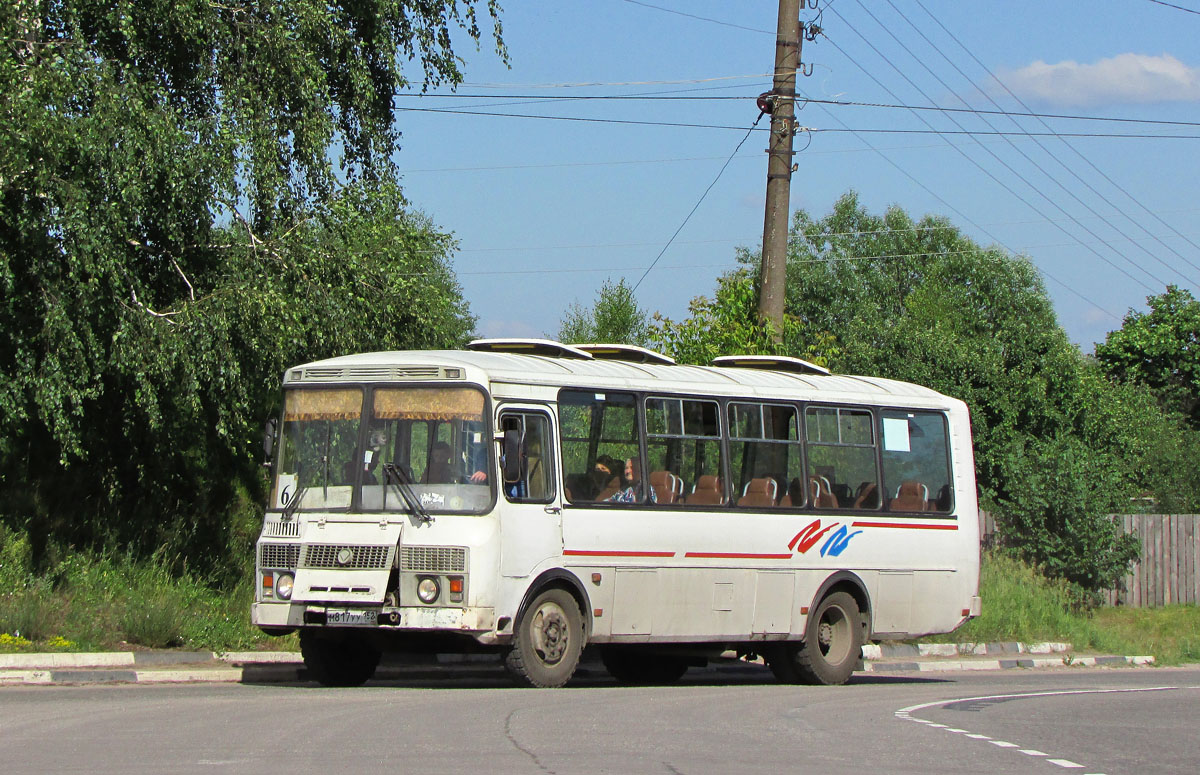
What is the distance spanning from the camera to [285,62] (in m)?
17.3

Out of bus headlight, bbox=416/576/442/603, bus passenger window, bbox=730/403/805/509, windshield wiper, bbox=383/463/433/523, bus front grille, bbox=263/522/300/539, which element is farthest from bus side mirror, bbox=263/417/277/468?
bus passenger window, bbox=730/403/805/509

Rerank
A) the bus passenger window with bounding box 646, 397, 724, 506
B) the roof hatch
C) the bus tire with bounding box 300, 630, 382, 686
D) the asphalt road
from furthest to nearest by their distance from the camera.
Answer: the roof hatch
the bus passenger window with bounding box 646, 397, 724, 506
the bus tire with bounding box 300, 630, 382, 686
the asphalt road

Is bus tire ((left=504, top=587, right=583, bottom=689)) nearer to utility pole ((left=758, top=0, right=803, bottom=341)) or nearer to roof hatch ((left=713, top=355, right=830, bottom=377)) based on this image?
roof hatch ((left=713, top=355, right=830, bottom=377))

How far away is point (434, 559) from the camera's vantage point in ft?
43.1

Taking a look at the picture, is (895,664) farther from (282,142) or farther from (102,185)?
(102,185)

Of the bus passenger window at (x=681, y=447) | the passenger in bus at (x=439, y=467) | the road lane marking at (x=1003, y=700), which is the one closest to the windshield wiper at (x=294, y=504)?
the passenger in bus at (x=439, y=467)

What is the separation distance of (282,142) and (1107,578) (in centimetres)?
1631

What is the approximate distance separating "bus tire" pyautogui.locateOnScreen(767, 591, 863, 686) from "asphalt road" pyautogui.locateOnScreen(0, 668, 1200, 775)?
1339 mm

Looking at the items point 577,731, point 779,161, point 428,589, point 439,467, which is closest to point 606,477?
point 439,467

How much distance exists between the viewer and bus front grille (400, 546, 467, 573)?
1305 centimetres

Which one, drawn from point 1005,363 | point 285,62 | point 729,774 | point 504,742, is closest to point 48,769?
point 504,742

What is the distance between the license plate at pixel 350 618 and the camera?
42.9ft

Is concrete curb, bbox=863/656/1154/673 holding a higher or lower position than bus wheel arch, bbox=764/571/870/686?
lower

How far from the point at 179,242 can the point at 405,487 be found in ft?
15.9
